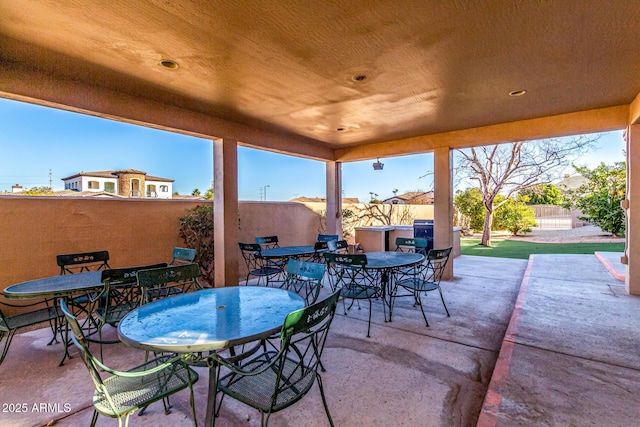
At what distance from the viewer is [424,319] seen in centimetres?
356

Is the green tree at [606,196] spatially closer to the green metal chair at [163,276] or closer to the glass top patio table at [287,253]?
the glass top patio table at [287,253]

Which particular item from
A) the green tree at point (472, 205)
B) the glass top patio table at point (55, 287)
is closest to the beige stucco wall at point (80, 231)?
the glass top patio table at point (55, 287)

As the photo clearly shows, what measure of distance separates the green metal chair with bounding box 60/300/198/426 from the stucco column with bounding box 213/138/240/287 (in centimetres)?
280

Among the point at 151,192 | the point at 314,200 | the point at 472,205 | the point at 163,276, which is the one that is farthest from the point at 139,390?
the point at 472,205

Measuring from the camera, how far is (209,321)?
5.60 ft

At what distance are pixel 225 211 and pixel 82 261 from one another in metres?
1.81

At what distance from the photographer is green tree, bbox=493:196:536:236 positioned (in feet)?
41.9

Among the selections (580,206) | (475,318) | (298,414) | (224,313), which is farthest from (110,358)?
(580,206)

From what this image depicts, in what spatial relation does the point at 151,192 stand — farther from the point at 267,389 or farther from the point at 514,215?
the point at 514,215

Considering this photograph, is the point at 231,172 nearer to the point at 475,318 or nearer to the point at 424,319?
the point at 424,319

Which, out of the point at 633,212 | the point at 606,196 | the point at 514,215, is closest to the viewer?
the point at 633,212

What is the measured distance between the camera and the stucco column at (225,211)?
4.62 metres

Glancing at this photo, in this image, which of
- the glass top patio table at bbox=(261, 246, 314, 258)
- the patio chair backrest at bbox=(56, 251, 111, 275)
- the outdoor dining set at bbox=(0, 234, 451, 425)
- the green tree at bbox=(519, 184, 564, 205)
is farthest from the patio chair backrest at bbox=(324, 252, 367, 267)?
the green tree at bbox=(519, 184, 564, 205)

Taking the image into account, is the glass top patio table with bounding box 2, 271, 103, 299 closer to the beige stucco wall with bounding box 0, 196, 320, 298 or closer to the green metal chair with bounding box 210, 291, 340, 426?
the beige stucco wall with bounding box 0, 196, 320, 298
